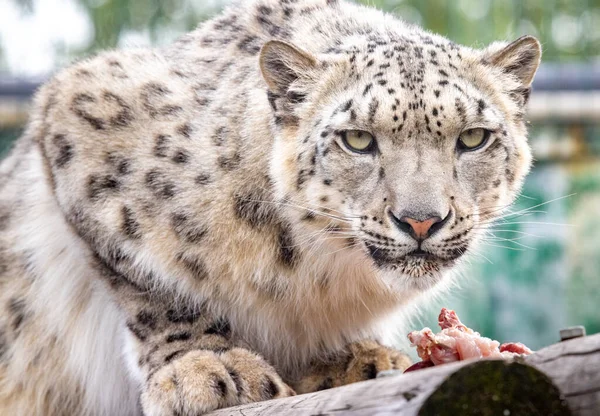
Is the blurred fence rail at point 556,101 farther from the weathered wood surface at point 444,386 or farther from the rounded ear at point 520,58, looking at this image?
the weathered wood surface at point 444,386

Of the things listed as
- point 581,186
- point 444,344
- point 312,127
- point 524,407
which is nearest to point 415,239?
point 444,344

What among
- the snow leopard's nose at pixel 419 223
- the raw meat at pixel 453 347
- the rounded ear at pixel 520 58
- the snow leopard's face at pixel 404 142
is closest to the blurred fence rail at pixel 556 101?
the rounded ear at pixel 520 58

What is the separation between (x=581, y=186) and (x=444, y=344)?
17.2 ft

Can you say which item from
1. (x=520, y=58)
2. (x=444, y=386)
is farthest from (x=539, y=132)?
(x=444, y=386)

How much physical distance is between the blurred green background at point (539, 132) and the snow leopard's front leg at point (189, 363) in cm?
400

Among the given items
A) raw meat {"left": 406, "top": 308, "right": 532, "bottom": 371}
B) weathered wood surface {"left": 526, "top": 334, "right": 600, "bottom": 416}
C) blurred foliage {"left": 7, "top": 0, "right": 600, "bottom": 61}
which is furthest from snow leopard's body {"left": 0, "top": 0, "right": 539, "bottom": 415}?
blurred foliage {"left": 7, "top": 0, "right": 600, "bottom": 61}

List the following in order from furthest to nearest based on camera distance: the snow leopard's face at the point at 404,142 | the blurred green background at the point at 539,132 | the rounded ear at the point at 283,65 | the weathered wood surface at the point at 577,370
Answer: the blurred green background at the point at 539,132
the rounded ear at the point at 283,65
the snow leopard's face at the point at 404,142
the weathered wood surface at the point at 577,370

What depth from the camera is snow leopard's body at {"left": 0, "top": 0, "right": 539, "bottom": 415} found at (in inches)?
146

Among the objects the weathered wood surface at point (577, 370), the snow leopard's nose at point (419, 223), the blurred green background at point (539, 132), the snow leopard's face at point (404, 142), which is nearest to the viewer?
the weathered wood surface at point (577, 370)

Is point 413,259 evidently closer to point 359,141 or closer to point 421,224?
point 421,224

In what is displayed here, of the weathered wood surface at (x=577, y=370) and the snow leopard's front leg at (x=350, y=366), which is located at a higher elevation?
Result: the weathered wood surface at (x=577, y=370)

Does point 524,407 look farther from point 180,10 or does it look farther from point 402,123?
point 180,10

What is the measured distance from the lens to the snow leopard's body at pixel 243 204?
370cm

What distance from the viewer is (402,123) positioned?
3.67 meters
